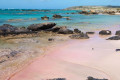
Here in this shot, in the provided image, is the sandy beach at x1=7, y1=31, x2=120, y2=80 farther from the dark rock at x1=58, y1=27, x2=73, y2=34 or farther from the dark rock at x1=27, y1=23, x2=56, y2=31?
the dark rock at x1=27, y1=23, x2=56, y2=31

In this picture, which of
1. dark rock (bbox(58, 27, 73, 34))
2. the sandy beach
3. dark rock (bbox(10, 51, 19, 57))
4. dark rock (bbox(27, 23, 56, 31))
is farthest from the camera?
dark rock (bbox(27, 23, 56, 31))

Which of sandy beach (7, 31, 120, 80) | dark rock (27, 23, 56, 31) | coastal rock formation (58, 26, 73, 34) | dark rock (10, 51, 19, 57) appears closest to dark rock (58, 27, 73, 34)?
coastal rock formation (58, 26, 73, 34)

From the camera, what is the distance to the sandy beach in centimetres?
738

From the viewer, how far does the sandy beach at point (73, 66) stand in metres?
7.38

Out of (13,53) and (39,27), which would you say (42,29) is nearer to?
(39,27)

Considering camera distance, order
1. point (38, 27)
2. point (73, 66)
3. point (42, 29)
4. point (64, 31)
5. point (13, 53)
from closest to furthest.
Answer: point (73, 66)
point (13, 53)
point (64, 31)
point (38, 27)
point (42, 29)

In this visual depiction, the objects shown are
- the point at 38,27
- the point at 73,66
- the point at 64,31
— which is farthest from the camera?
the point at 38,27

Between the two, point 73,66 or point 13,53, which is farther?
point 13,53

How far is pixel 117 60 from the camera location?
9.23 metres

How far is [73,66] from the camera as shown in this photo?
8.44 metres

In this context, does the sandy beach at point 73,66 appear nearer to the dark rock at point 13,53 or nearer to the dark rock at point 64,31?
the dark rock at point 13,53

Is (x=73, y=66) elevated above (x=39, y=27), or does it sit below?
below

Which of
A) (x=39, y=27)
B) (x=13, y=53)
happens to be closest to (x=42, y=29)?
(x=39, y=27)

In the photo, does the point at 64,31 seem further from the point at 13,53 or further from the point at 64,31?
the point at 13,53
